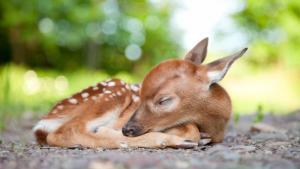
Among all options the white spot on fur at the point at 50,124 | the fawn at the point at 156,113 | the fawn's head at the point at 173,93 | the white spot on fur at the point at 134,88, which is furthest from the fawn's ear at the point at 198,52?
the white spot on fur at the point at 50,124

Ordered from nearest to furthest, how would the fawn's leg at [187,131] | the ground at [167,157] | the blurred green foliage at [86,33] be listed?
the ground at [167,157] < the fawn's leg at [187,131] < the blurred green foliage at [86,33]

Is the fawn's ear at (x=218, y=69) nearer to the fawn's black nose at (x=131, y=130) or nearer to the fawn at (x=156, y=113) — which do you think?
the fawn at (x=156, y=113)

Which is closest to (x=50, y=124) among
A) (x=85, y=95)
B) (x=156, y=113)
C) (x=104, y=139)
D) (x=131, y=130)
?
(x=85, y=95)

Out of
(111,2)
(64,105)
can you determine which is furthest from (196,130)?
(111,2)

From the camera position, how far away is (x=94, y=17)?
58.2ft

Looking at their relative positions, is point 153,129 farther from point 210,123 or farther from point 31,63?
point 31,63

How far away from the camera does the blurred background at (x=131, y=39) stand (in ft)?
59.9

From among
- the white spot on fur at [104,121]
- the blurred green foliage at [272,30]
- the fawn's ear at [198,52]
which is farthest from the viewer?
the blurred green foliage at [272,30]

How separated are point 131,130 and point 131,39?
1521cm

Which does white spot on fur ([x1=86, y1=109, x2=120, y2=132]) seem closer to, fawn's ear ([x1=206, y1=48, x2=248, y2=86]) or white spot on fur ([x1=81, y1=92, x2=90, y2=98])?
white spot on fur ([x1=81, y1=92, x2=90, y2=98])

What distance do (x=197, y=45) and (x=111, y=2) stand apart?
14800 millimetres

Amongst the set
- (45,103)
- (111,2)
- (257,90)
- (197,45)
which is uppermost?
(111,2)

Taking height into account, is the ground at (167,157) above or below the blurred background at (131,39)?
below

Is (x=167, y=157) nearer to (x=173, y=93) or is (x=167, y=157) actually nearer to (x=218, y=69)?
(x=173, y=93)
